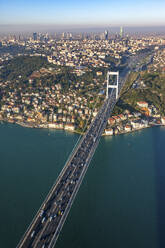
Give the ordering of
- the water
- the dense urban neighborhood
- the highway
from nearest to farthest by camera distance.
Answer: the highway < the water < the dense urban neighborhood

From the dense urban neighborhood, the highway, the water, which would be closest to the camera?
the highway

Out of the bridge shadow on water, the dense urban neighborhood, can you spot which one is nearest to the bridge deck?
the bridge shadow on water

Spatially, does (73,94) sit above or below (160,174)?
above

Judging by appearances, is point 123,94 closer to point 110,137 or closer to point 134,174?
point 110,137

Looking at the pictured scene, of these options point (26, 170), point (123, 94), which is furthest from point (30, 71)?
point (26, 170)

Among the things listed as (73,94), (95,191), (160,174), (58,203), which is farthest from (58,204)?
(73,94)

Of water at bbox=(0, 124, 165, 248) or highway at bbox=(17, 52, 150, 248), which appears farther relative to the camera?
water at bbox=(0, 124, 165, 248)

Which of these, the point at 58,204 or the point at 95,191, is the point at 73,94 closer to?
the point at 95,191

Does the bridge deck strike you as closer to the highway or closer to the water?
the highway
